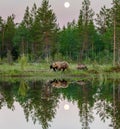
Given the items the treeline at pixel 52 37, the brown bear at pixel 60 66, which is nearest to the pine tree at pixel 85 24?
the treeline at pixel 52 37

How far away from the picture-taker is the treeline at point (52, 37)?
86.9 meters

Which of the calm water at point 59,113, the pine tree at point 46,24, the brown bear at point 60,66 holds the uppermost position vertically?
the pine tree at point 46,24

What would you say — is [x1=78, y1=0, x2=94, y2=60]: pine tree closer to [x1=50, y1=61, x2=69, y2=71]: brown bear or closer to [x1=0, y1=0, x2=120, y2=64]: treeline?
[x1=0, y1=0, x2=120, y2=64]: treeline

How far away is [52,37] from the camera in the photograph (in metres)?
87.4

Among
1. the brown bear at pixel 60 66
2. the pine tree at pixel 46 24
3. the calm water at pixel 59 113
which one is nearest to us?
the calm water at pixel 59 113

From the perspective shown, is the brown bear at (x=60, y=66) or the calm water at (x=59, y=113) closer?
the calm water at (x=59, y=113)

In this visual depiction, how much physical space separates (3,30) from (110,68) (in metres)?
54.7

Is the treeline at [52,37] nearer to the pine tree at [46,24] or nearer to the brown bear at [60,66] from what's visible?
the pine tree at [46,24]

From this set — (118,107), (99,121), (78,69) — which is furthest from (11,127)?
Answer: (78,69)

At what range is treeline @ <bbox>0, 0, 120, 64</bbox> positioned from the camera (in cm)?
8694

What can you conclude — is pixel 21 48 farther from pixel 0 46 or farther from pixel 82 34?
pixel 82 34

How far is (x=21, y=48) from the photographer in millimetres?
96125

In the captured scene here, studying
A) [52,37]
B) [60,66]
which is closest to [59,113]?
[60,66]

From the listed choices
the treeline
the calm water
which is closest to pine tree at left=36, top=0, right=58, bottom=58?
the treeline
